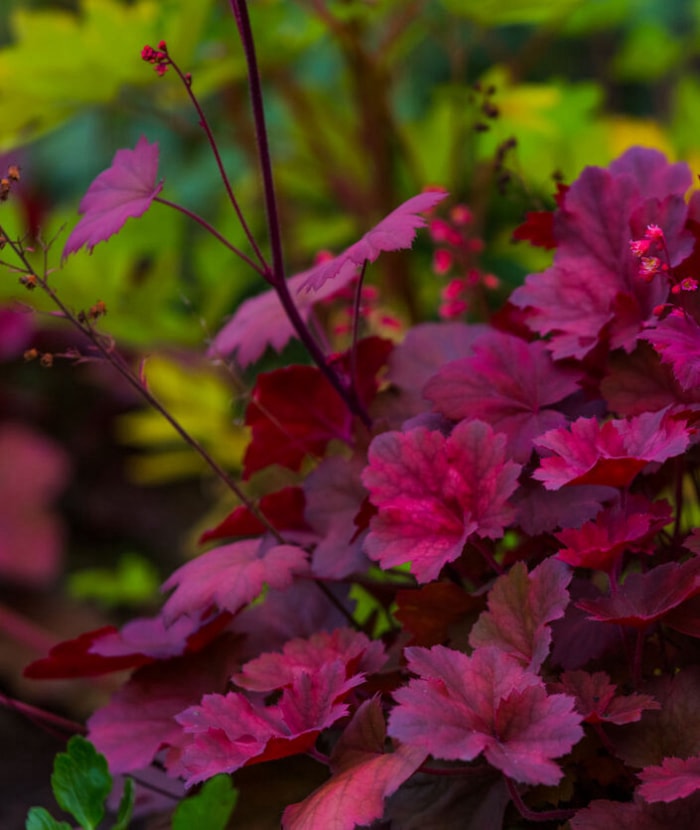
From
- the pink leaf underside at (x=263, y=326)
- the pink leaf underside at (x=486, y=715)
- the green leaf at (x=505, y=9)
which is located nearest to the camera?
the pink leaf underside at (x=486, y=715)

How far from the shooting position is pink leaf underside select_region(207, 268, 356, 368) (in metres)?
0.62

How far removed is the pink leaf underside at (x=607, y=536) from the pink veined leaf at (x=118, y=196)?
0.90 ft

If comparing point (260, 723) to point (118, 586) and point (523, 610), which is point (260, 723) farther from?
point (118, 586)

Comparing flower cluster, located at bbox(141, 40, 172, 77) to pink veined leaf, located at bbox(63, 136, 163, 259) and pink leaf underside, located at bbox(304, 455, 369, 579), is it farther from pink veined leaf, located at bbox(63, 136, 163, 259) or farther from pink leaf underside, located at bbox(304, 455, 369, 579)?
pink leaf underside, located at bbox(304, 455, 369, 579)

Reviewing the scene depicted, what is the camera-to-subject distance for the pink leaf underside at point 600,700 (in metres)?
0.42

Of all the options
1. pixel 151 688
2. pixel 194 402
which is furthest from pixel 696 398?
pixel 194 402

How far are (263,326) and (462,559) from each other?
0.20 metres

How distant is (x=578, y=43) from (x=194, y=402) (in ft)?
6.35

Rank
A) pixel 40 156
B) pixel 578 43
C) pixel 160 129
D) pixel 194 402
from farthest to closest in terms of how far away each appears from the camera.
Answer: pixel 40 156 → pixel 160 129 → pixel 578 43 → pixel 194 402

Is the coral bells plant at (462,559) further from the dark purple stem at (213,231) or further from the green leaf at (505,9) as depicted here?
the green leaf at (505,9)

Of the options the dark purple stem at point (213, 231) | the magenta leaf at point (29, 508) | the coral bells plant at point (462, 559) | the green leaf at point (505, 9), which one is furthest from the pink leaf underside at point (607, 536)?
the magenta leaf at point (29, 508)

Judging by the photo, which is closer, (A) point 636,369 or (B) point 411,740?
(B) point 411,740

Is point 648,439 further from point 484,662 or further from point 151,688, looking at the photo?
point 151,688

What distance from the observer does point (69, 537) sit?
2.15 meters
